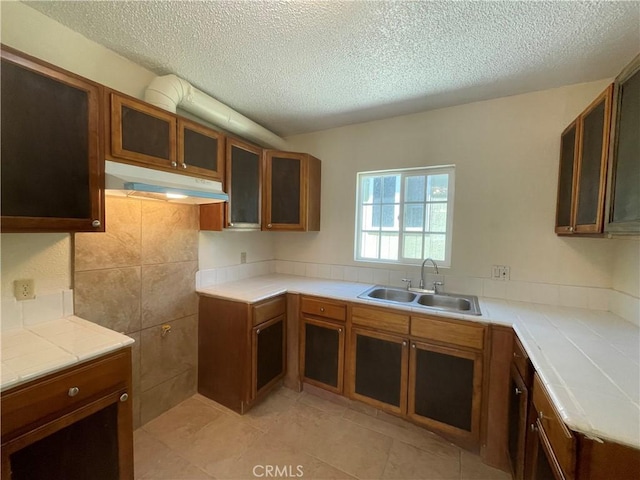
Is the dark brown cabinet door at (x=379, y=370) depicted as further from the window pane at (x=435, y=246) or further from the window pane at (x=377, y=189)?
the window pane at (x=377, y=189)

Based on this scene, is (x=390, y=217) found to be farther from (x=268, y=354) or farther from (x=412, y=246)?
(x=268, y=354)

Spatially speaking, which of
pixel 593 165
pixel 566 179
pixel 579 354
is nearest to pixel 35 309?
pixel 579 354

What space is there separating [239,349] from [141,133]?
1.61 metres

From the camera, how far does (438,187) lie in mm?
2357

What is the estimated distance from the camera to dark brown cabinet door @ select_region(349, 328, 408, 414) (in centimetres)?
190

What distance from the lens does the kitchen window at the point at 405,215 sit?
2.34m

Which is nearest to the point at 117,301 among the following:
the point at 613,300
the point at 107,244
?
the point at 107,244

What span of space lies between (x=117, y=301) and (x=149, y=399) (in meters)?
0.80

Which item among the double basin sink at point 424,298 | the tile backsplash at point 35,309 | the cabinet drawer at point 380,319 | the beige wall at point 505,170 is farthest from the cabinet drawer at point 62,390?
the beige wall at point 505,170

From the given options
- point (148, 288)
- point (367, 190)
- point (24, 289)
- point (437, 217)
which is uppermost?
point (367, 190)

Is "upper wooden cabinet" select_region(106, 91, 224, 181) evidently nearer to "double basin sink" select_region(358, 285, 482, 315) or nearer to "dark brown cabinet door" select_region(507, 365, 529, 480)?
"double basin sink" select_region(358, 285, 482, 315)

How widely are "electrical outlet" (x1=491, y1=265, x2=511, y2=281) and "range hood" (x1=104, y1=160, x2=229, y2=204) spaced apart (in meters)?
2.16

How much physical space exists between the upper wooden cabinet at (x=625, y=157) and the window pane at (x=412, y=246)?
1258 millimetres

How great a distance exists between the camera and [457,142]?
221cm
